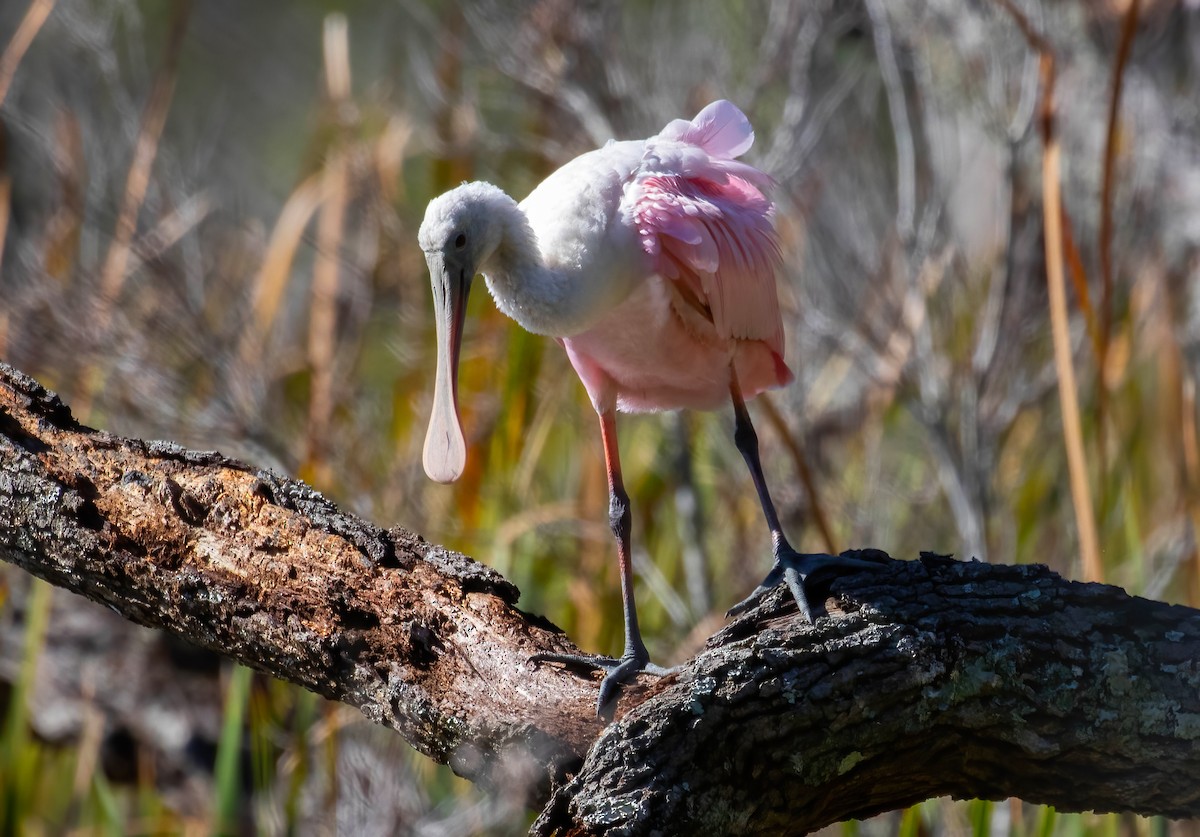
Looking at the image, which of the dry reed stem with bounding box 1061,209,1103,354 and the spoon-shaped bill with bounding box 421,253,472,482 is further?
the dry reed stem with bounding box 1061,209,1103,354

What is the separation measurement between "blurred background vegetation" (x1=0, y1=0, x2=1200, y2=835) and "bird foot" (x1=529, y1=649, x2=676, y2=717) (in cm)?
153

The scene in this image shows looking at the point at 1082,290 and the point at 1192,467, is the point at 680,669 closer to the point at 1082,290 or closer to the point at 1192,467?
the point at 1082,290

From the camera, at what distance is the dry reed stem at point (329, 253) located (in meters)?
4.05

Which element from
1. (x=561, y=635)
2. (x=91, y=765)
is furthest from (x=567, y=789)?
(x=91, y=765)

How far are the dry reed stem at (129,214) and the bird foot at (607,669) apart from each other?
2.34 meters

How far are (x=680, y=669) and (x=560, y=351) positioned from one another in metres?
2.62

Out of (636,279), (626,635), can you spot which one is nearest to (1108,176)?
(636,279)

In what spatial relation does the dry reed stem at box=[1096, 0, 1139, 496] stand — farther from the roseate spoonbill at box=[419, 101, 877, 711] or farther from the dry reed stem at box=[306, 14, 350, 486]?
the dry reed stem at box=[306, 14, 350, 486]

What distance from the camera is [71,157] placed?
13.7 ft

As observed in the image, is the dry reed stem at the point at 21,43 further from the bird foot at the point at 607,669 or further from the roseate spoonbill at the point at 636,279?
the bird foot at the point at 607,669

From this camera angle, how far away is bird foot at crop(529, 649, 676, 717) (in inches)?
72.1

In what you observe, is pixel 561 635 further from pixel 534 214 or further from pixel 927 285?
pixel 927 285

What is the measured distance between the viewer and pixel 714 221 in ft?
8.45

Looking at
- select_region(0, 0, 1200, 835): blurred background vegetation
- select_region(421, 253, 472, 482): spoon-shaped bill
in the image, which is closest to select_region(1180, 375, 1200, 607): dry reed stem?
select_region(0, 0, 1200, 835): blurred background vegetation
